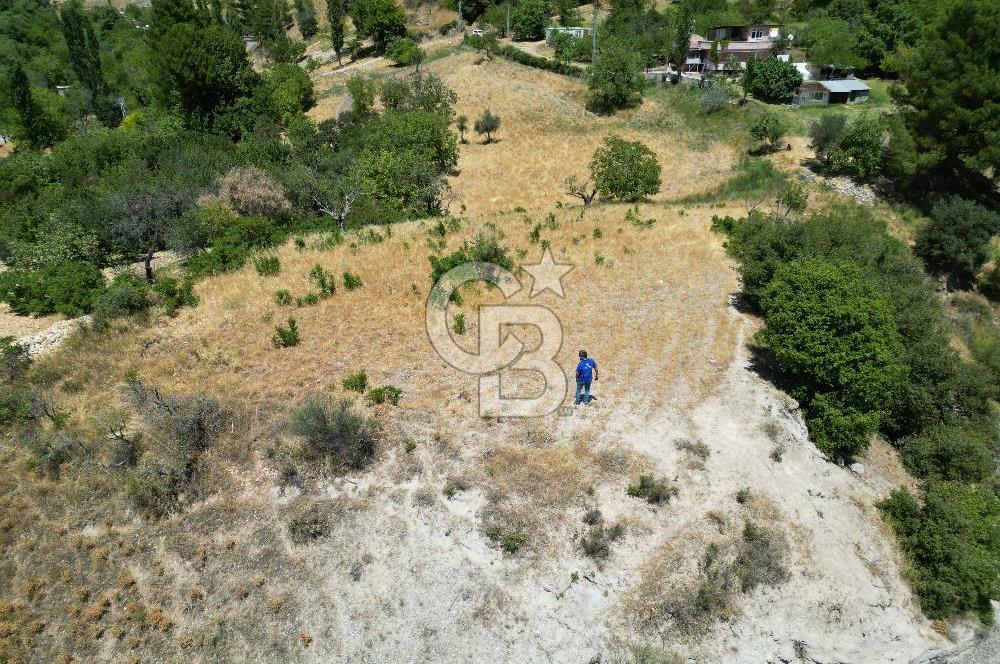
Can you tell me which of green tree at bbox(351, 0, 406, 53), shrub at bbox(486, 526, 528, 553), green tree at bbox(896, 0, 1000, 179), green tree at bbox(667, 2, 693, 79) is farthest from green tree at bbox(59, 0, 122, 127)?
green tree at bbox(896, 0, 1000, 179)

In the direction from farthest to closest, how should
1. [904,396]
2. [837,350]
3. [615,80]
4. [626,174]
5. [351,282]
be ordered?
[615,80], [626,174], [351,282], [904,396], [837,350]

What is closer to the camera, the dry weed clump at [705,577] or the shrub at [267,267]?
the dry weed clump at [705,577]

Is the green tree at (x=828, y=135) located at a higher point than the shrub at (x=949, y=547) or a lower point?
higher

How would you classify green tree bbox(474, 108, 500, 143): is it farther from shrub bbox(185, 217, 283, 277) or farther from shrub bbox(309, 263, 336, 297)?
shrub bbox(309, 263, 336, 297)

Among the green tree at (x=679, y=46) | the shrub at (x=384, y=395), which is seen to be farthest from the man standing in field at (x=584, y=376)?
the green tree at (x=679, y=46)

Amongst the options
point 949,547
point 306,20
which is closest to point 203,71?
point 306,20

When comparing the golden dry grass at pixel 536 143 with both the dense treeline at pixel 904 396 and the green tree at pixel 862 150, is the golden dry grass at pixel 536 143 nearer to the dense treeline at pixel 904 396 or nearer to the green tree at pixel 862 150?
the green tree at pixel 862 150

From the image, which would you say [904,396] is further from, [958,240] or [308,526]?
[958,240]
